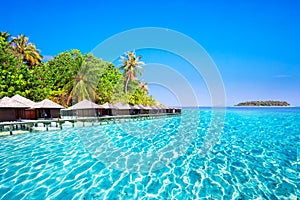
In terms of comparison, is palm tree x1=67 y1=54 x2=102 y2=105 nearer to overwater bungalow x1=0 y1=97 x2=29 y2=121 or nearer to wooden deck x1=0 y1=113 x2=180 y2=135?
wooden deck x1=0 y1=113 x2=180 y2=135

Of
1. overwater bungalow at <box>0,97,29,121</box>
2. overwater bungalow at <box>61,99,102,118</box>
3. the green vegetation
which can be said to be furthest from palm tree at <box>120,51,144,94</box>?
overwater bungalow at <box>0,97,29,121</box>

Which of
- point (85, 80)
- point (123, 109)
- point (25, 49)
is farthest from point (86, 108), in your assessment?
point (25, 49)

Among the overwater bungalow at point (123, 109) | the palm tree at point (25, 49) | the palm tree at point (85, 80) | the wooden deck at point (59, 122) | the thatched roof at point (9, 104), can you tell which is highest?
the palm tree at point (25, 49)

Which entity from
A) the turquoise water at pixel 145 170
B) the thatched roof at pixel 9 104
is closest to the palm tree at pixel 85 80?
the thatched roof at pixel 9 104

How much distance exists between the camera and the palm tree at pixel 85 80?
89.9 feet

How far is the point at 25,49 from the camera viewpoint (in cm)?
2872

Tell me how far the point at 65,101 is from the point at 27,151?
20.7 m

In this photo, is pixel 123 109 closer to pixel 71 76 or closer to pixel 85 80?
pixel 85 80

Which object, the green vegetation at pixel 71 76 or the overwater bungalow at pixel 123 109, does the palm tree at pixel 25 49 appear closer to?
the green vegetation at pixel 71 76

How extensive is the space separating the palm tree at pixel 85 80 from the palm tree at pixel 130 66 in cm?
667

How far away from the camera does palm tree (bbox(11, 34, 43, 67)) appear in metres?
28.5

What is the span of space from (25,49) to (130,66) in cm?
1784

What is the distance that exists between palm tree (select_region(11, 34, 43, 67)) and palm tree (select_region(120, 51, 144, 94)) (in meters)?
15.1

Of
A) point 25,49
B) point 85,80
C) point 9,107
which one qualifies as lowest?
point 9,107
